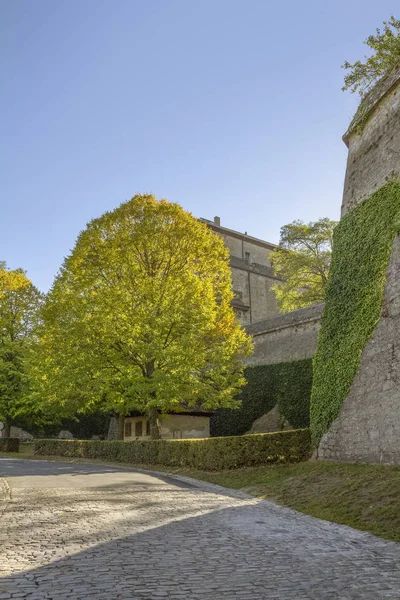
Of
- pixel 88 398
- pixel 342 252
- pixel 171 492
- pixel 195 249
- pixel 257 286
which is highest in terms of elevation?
pixel 257 286

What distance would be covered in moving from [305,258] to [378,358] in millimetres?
25001

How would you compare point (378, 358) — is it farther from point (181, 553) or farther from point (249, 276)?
point (249, 276)

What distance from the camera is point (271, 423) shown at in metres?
27.7

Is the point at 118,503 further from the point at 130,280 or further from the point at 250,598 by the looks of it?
the point at 130,280

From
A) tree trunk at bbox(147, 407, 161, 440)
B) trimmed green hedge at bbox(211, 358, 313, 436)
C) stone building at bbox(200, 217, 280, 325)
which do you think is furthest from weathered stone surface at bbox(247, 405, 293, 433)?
stone building at bbox(200, 217, 280, 325)

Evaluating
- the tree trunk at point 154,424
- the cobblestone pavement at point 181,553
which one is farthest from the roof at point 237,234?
the cobblestone pavement at point 181,553

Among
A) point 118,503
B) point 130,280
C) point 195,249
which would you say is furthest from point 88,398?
point 118,503

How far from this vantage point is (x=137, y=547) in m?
6.83

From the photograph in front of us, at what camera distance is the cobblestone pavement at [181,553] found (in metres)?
5.08

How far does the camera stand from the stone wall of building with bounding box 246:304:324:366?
1040 inches

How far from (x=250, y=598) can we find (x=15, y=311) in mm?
34592

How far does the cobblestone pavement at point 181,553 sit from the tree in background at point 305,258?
28.4m

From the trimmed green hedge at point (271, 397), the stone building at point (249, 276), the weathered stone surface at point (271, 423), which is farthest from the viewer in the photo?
the stone building at point (249, 276)

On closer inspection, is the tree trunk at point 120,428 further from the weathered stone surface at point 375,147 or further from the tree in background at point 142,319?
the weathered stone surface at point 375,147
